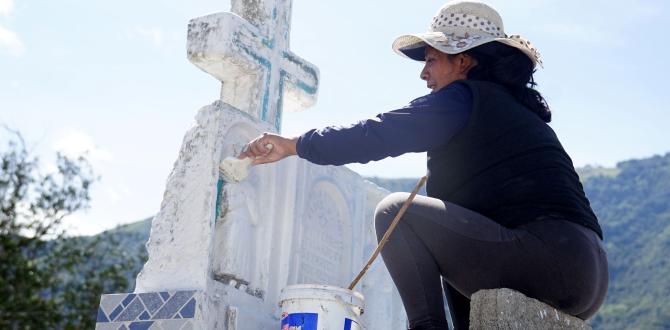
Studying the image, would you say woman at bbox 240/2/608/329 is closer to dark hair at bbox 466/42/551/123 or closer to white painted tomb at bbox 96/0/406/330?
dark hair at bbox 466/42/551/123

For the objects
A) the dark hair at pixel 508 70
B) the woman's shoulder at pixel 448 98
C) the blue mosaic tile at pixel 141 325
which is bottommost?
the blue mosaic tile at pixel 141 325

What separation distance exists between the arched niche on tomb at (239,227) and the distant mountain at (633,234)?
5294 cm

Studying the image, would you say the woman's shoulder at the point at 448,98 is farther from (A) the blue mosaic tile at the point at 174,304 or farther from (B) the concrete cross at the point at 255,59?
(B) the concrete cross at the point at 255,59

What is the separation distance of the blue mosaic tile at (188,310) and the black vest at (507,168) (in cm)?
120

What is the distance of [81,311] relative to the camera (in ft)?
48.4

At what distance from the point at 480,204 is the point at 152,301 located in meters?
1.56

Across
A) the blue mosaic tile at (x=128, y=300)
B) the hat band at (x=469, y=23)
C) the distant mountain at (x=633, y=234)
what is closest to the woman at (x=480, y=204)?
the hat band at (x=469, y=23)

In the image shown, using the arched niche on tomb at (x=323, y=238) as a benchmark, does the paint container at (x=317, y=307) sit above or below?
below

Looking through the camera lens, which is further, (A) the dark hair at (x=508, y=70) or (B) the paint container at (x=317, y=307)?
(B) the paint container at (x=317, y=307)

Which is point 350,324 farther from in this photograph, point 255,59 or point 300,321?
point 255,59

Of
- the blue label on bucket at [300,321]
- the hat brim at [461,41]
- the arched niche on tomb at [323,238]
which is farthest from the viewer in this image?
the arched niche on tomb at [323,238]

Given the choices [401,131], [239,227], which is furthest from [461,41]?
[239,227]

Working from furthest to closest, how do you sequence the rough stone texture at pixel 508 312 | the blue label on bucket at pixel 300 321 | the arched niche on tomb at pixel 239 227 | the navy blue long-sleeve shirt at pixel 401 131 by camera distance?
the arched niche on tomb at pixel 239 227 < the blue label on bucket at pixel 300 321 < the navy blue long-sleeve shirt at pixel 401 131 < the rough stone texture at pixel 508 312

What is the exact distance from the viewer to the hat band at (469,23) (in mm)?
3391
